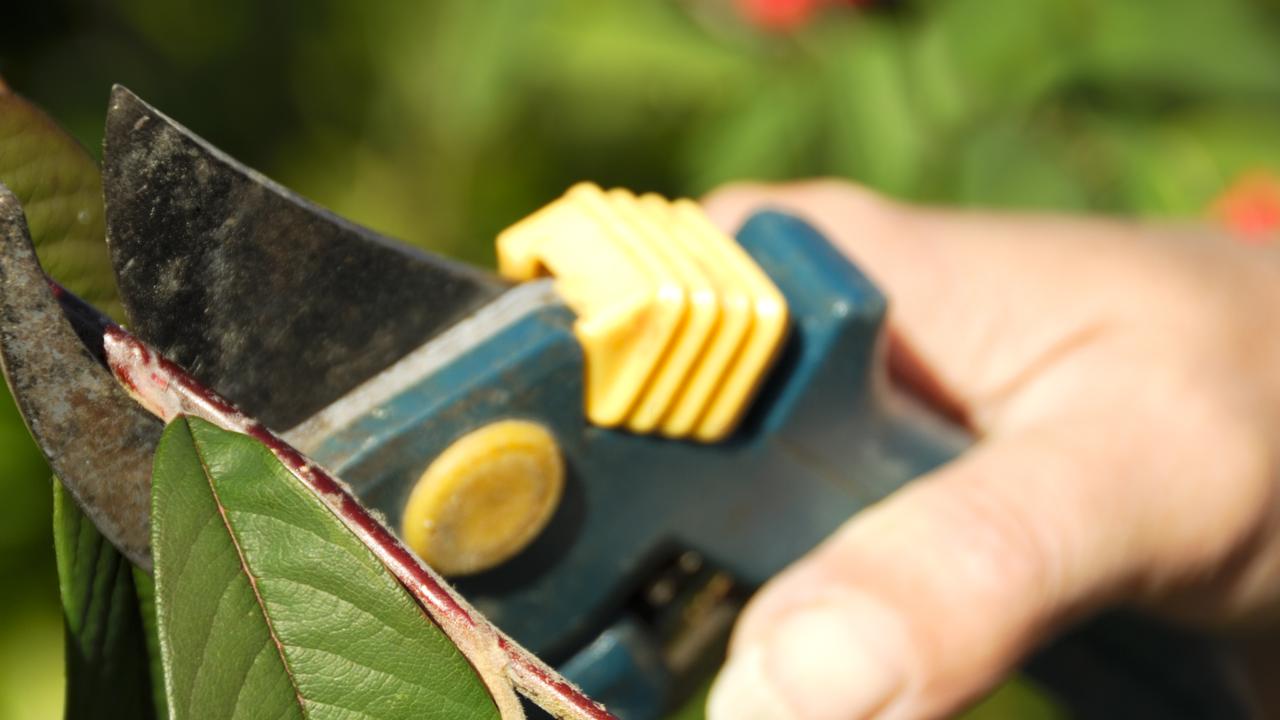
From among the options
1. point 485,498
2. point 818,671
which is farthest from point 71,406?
point 818,671

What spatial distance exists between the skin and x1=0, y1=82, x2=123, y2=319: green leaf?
502 mm

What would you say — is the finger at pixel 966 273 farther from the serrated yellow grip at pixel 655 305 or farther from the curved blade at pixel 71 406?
the curved blade at pixel 71 406

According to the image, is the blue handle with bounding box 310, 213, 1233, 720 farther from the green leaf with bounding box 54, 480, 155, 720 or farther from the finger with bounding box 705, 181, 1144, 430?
the finger with bounding box 705, 181, 1144, 430

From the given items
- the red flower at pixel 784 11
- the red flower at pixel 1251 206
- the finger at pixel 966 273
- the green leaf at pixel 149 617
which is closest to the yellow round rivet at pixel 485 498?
the green leaf at pixel 149 617

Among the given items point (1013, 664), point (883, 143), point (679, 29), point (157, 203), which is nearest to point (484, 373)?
point (157, 203)

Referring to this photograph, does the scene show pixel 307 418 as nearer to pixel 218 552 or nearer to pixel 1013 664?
pixel 218 552

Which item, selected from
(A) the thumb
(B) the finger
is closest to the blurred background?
(B) the finger

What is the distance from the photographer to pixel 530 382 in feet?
2.57

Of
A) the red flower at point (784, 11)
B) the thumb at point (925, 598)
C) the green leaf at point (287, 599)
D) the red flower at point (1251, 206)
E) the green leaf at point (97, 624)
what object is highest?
the red flower at point (784, 11)

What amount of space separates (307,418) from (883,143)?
4.12ft

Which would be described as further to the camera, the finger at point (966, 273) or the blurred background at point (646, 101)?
the blurred background at point (646, 101)

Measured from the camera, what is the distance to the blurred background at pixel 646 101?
69.3 inches

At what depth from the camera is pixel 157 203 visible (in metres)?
0.64

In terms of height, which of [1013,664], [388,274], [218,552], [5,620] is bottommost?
[1013,664]
